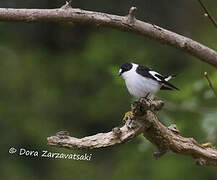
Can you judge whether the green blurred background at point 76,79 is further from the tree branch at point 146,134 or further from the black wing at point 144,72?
the tree branch at point 146,134

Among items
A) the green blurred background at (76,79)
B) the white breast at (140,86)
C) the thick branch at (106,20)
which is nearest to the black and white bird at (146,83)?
the white breast at (140,86)

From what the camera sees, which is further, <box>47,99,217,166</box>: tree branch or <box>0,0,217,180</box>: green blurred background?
<box>0,0,217,180</box>: green blurred background

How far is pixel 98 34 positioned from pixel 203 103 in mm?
2619

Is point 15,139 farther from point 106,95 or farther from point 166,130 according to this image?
A: point 166,130

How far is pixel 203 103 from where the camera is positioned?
8.39 metres

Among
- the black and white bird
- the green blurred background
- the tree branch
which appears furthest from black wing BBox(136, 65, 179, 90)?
the green blurred background

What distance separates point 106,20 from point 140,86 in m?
0.75

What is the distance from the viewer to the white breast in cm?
403

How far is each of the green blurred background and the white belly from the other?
4817 millimetres

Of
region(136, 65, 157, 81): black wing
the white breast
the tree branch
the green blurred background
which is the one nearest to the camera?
the tree branch

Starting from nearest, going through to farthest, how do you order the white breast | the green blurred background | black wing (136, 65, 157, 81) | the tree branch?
the tree branch
the white breast
black wing (136, 65, 157, 81)
the green blurred background

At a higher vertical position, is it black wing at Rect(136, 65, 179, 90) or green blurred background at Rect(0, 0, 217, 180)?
black wing at Rect(136, 65, 179, 90)

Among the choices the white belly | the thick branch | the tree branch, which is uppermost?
the thick branch

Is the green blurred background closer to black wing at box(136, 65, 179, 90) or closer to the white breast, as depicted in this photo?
black wing at box(136, 65, 179, 90)
